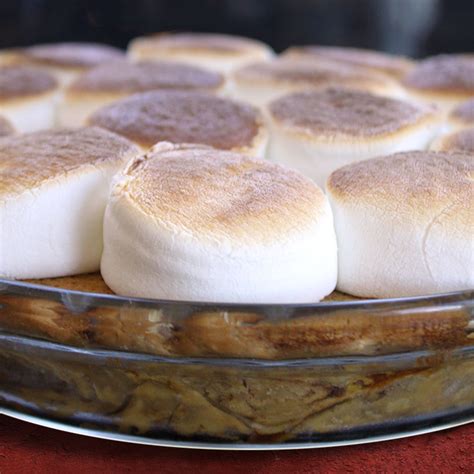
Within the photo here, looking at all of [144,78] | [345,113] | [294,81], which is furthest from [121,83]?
[345,113]

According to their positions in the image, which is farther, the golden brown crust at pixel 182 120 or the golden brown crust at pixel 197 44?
the golden brown crust at pixel 197 44

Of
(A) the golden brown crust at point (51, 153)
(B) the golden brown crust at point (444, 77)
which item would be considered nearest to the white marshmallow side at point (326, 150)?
(A) the golden brown crust at point (51, 153)

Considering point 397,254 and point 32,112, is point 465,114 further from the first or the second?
point 32,112

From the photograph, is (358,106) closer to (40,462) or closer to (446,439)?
(446,439)

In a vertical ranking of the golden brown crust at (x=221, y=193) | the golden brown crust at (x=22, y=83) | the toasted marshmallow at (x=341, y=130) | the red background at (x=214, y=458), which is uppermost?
the golden brown crust at (x=221, y=193)

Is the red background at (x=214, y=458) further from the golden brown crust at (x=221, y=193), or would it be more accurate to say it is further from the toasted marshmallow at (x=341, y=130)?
the toasted marshmallow at (x=341, y=130)

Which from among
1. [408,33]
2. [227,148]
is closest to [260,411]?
[227,148]

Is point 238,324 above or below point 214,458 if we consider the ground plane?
above
